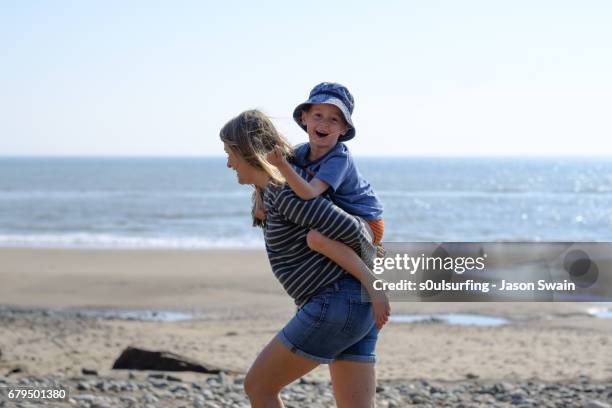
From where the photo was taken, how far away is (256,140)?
3506mm

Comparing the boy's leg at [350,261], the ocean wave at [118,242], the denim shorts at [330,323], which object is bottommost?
the denim shorts at [330,323]

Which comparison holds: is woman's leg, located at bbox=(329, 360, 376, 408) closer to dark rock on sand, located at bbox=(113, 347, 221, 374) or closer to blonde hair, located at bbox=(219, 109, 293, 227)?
blonde hair, located at bbox=(219, 109, 293, 227)

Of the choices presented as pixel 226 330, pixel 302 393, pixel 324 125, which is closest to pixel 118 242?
pixel 226 330

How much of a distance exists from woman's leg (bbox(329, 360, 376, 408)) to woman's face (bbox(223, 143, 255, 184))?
82cm

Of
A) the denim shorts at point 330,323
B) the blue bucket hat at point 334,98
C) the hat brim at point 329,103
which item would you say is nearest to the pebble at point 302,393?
the denim shorts at point 330,323

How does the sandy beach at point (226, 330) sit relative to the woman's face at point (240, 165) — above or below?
above

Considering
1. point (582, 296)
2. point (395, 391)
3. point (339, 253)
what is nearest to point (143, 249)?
point (395, 391)

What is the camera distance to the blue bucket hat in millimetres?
3563

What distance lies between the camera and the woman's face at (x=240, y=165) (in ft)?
11.7

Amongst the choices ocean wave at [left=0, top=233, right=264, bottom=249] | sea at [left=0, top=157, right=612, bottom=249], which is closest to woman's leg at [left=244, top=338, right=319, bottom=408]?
ocean wave at [left=0, top=233, right=264, bottom=249]

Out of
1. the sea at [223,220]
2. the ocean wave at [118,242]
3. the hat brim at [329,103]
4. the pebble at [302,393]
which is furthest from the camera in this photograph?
the sea at [223,220]

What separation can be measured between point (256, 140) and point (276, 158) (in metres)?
0.21

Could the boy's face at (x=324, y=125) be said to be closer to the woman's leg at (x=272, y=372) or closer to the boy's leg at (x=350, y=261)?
the boy's leg at (x=350, y=261)

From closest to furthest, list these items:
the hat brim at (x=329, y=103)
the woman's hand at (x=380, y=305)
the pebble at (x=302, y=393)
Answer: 1. the woman's hand at (x=380, y=305)
2. the hat brim at (x=329, y=103)
3. the pebble at (x=302, y=393)
